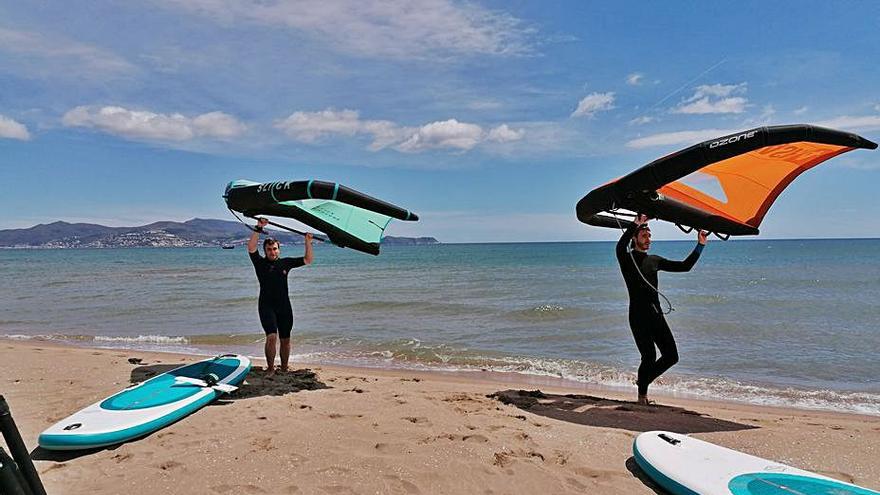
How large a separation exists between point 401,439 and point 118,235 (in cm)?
17243

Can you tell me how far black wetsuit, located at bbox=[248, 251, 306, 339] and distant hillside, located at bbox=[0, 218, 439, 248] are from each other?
135832 millimetres

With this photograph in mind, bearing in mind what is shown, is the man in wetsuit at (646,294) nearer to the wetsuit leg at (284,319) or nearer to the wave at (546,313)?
the wetsuit leg at (284,319)

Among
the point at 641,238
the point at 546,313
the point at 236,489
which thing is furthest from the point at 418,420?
the point at 546,313

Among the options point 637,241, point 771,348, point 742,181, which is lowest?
point 771,348

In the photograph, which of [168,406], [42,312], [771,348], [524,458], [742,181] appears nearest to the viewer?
[524,458]

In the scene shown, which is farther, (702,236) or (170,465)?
(702,236)

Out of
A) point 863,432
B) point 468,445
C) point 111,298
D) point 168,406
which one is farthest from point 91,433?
point 111,298

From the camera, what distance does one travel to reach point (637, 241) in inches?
240

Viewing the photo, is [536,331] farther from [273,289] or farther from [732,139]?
[732,139]

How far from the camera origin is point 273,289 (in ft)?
23.6

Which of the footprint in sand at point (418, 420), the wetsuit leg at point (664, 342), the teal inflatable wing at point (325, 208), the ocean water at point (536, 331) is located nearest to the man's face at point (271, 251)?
the teal inflatable wing at point (325, 208)

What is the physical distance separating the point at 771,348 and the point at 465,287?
48.3 ft

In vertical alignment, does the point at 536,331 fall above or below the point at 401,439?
below

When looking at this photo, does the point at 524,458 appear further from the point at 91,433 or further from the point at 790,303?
the point at 790,303
